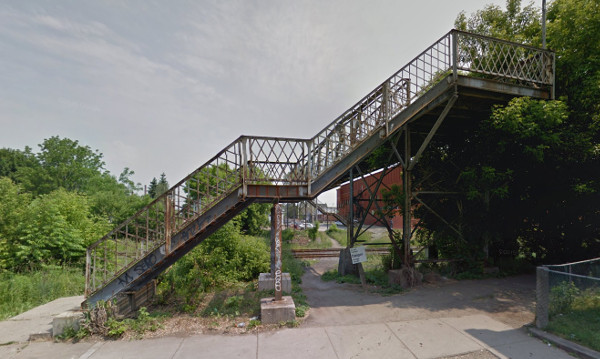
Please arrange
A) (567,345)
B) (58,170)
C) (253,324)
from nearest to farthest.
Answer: (567,345) → (253,324) → (58,170)

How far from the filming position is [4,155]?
46312 millimetres

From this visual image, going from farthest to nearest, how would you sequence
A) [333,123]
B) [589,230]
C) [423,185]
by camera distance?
1. [423,185]
2. [589,230]
3. [333,123]

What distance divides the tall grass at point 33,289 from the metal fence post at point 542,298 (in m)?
12.4

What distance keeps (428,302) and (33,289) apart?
12156 millimetres

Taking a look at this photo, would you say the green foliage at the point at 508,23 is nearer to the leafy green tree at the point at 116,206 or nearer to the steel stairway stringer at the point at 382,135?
the steel stairway stringer at the point at 382,135

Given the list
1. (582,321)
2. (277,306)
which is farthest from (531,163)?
(277,306)

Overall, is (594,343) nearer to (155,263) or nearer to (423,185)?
(423,185)

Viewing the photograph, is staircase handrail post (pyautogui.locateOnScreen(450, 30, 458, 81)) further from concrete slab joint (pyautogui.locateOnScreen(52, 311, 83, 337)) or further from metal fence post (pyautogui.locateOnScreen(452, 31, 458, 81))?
concrete slab joint (pyautogui.locateOnScreen(52, 311, 83, 337))

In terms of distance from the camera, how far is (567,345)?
4.54 m

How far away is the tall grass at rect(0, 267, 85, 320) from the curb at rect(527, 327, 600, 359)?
1219 centimetres

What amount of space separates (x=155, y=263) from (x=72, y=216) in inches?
409

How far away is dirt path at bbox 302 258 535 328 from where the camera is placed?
6184 millimetres

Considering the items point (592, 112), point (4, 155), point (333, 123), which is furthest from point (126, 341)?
point (4, 155)

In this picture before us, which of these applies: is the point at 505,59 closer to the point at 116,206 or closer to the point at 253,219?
the point at 253,219
